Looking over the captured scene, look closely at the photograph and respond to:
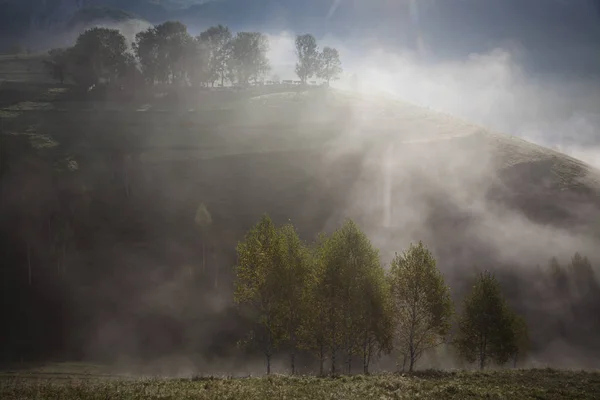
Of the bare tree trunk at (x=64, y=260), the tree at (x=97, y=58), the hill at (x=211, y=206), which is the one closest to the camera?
the hill at (x=211, y=206)

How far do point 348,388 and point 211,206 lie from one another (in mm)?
72806

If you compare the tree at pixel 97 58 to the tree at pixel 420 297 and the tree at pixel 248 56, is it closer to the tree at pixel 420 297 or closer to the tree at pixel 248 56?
the tree at pixel 248 56

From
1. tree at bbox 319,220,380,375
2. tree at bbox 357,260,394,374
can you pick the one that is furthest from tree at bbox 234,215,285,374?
tree at bbox 357,260,394,374

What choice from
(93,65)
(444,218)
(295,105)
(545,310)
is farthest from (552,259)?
(93,65)

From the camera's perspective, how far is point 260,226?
46.3 metres

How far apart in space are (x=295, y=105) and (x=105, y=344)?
110525 mm

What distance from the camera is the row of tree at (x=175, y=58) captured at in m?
136

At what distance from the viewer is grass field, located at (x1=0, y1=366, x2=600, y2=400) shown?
84.8 ft

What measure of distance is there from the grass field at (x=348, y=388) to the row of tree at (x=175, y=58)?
132855mm

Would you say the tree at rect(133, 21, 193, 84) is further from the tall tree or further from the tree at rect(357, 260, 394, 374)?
Answer: the tree at rect(357, 260, 394, 374)

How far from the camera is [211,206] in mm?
95500

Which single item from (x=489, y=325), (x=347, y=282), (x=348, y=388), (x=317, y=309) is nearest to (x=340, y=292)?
(x=347, y=282)

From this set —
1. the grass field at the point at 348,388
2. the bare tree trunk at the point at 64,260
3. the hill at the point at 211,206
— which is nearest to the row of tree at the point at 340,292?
the grass field at the point at 348,388

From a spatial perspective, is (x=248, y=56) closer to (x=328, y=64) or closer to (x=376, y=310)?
(x=328, y=64)
